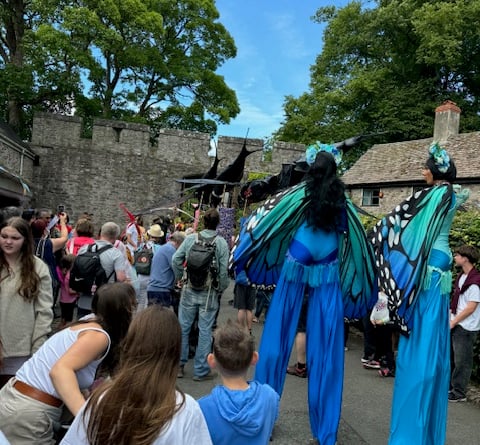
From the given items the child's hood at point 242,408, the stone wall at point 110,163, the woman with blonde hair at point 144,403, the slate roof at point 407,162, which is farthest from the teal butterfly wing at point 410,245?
the slate roof at point 407,162

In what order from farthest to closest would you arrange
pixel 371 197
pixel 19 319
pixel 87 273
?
pixel 371 197 → pixel 87 273 → pixel 19 319

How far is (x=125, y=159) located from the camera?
17.7 m

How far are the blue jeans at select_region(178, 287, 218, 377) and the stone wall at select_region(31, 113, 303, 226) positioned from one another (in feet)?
41.7

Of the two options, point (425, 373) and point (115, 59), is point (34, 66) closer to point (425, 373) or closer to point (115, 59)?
point (115, 59)

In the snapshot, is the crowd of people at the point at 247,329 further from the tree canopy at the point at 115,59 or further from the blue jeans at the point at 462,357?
the tree canopy at the point at 115,59

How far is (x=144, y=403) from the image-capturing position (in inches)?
61.9

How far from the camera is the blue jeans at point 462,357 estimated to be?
446 centimetres

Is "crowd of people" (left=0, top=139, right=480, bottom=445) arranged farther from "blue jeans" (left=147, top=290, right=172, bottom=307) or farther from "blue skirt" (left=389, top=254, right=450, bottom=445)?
"blue jeans" (left=147, top=290, right=172, bottom=307)

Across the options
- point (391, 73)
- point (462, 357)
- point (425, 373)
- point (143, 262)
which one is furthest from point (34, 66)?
point (425, 373)

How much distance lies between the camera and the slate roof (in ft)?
55.5

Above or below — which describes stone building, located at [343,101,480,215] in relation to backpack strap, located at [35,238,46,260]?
above

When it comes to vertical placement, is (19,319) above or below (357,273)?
below

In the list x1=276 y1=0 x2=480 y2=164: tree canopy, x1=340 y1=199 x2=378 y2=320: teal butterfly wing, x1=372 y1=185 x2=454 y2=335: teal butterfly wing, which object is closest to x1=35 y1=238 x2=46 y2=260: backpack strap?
x1=340 y1=199 x2=378 y2=320: teal butterfly wing

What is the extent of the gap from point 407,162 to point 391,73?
980 cm
